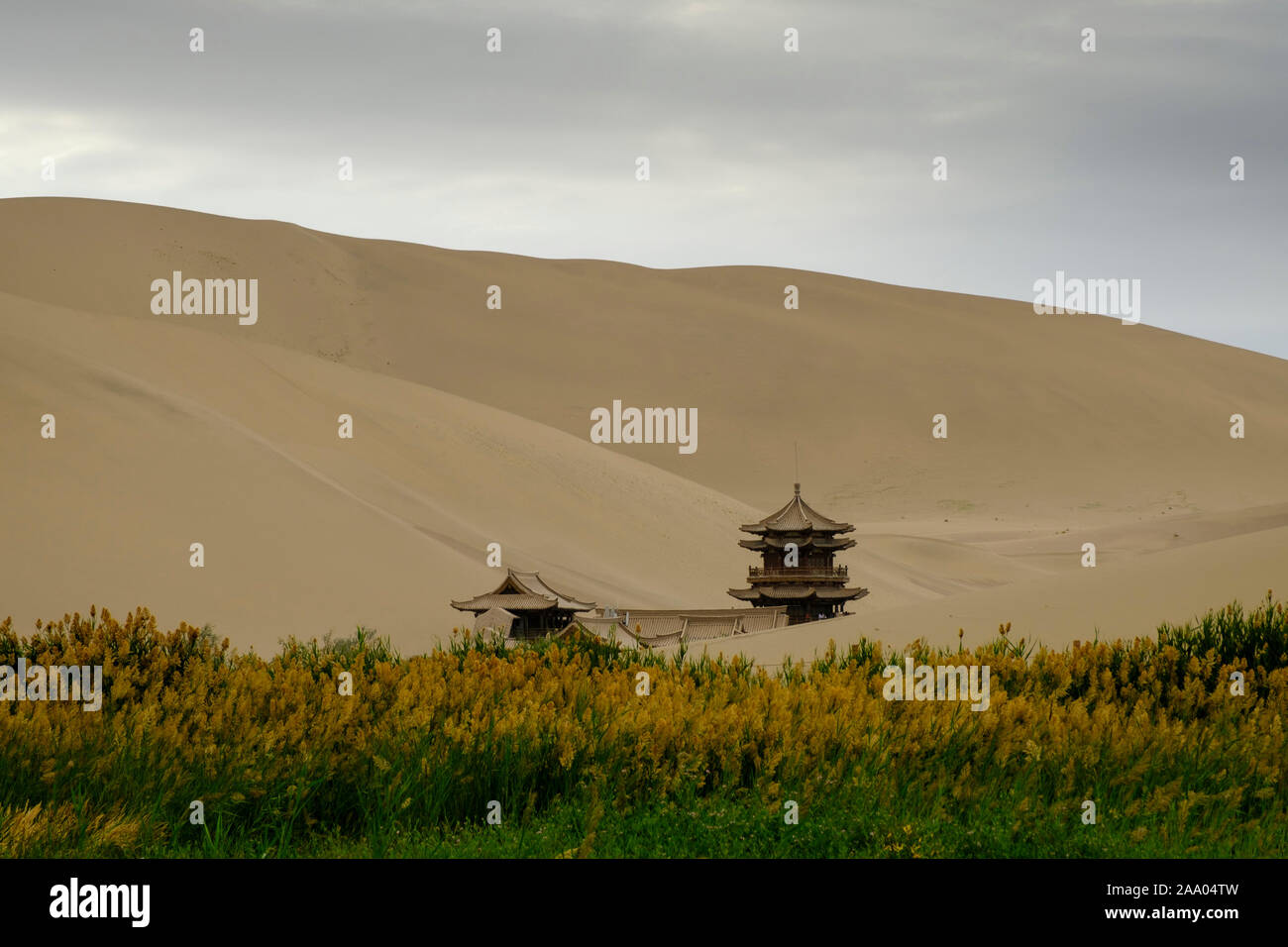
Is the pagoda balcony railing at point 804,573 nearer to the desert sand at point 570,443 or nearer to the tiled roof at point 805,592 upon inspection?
the tiled roof at point 805,592

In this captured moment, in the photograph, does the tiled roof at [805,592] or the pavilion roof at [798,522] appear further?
the pavilion roof at [798,522]

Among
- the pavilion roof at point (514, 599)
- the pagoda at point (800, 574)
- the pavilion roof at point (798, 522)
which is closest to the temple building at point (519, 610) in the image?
the pavilion roof at point (514, 599)

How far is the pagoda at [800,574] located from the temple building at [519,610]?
5.10m

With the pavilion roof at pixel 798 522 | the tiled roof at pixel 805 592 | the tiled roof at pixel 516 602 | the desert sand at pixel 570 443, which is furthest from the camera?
the desert sand at pixel 570 443

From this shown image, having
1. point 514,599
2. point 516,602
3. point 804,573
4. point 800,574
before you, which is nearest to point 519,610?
point 516,602

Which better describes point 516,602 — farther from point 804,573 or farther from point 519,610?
point 804,573

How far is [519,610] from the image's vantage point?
31.4 m

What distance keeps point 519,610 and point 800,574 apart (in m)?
7.16

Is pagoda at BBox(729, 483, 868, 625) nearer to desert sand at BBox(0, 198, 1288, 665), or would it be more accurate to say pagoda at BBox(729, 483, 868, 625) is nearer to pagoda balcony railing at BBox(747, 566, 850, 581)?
pagoda balcony railing at BBox(747, 566, 850, 581)

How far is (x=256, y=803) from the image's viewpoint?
8070mm

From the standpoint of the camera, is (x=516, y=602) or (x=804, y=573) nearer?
(x=516, y=602)

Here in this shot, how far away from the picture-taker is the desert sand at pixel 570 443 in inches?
1556
